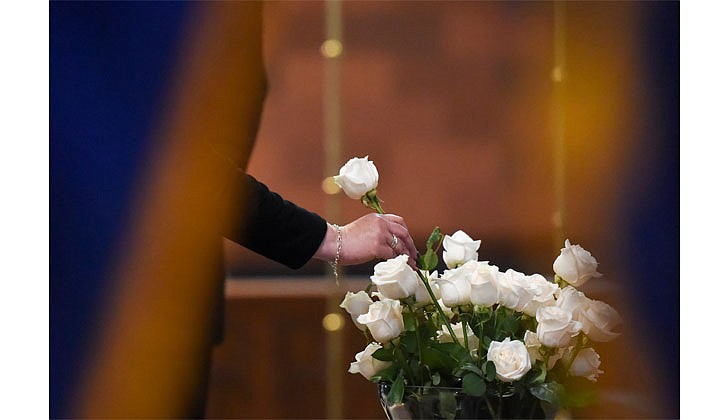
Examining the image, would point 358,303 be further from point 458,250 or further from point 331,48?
point 331,48

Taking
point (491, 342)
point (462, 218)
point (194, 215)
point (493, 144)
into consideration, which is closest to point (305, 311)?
point (462, 218)

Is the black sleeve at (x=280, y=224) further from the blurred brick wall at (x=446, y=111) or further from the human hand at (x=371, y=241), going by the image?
the blurred brick wall at (x=446, y=111)

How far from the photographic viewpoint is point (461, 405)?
77 cm

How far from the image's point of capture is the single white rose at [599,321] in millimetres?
784

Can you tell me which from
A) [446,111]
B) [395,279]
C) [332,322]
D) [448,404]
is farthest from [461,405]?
[446,111]

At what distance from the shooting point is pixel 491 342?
2.56ft

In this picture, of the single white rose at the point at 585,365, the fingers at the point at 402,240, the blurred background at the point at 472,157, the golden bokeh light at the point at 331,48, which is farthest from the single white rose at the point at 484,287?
the golden bokeh light at the point at 331,48

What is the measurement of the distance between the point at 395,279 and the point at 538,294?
0.14m

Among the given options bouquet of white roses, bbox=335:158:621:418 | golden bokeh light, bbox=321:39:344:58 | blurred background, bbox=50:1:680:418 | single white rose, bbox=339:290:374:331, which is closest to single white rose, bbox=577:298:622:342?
bouquet of white roses, bbox=335:158:621:418

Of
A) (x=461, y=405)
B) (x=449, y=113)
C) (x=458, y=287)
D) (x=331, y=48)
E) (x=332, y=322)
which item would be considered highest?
(x=331, y=48)

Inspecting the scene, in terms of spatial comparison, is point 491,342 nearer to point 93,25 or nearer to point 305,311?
point 93,25

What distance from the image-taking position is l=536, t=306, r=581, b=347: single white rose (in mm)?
759

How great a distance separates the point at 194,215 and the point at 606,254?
1279 mm

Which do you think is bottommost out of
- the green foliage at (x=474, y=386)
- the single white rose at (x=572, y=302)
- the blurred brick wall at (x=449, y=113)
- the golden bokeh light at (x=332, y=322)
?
the golden bokeh light at (x=332, y=322)
